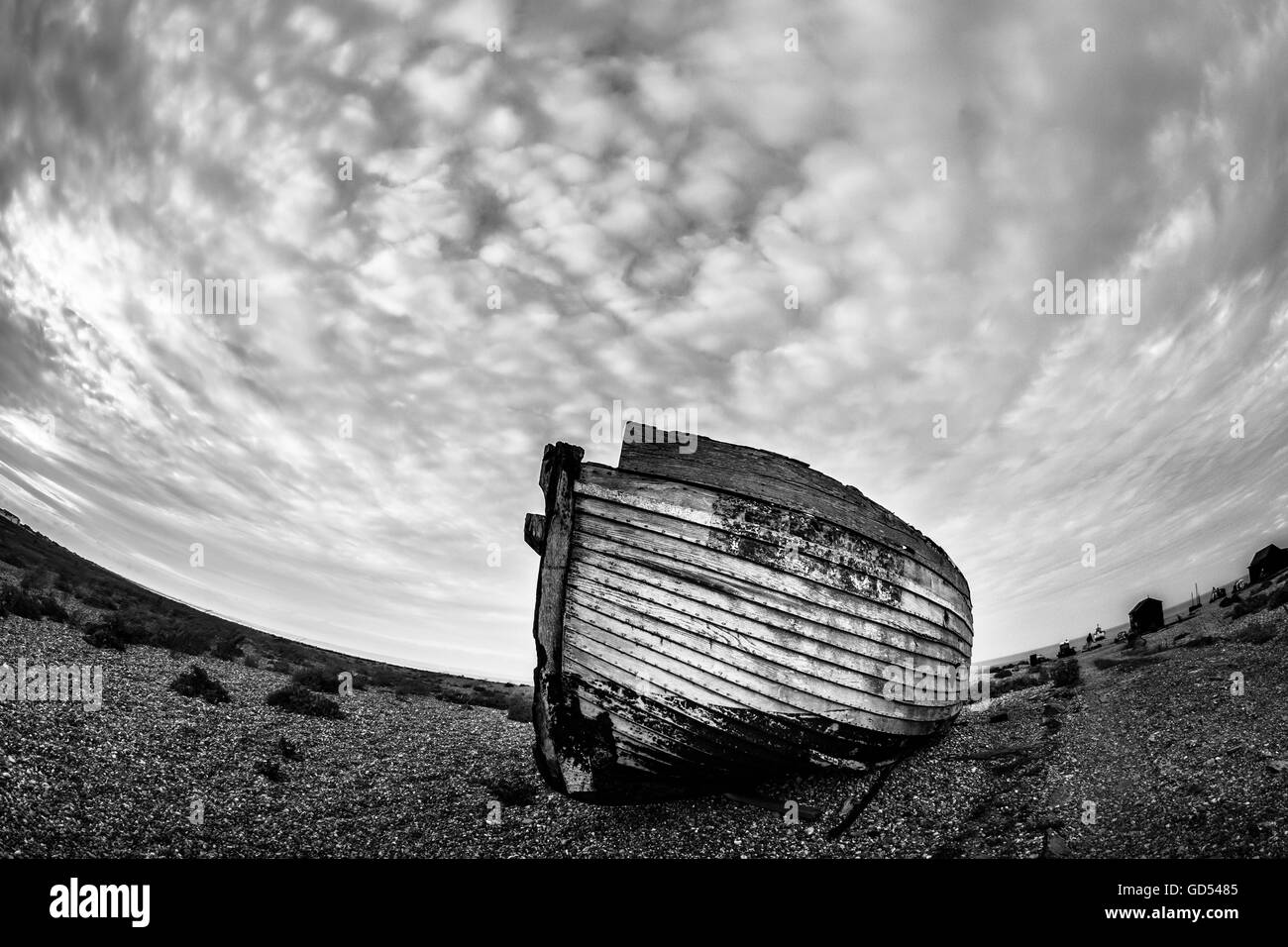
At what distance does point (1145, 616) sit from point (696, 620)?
3517 cm

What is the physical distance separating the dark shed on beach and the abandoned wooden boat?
32.1 meters

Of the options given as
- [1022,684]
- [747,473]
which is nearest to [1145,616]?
[1022,684]

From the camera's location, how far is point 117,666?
44.8ft

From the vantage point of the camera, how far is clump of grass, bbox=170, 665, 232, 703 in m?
12.5

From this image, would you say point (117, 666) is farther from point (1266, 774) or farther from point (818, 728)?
point (1266, 774)

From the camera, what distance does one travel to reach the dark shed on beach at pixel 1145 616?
2820 cm

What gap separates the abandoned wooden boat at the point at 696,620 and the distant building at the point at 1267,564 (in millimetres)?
37551

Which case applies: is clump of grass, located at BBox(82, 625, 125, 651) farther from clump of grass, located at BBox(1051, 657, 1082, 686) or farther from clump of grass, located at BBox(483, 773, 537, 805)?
clump of grass, located at BBox(1051, 657, 1082, 686)

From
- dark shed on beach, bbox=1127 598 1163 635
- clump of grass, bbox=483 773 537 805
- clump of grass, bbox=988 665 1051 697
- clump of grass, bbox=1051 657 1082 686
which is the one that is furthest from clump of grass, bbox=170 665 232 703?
dark shed on beach, bbox=1127 598 1163 635

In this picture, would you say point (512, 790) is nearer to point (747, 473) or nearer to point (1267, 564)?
point (747, 473)

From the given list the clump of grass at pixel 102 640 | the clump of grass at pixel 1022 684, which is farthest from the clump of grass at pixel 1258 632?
the clump of grass at pixel 102 640
